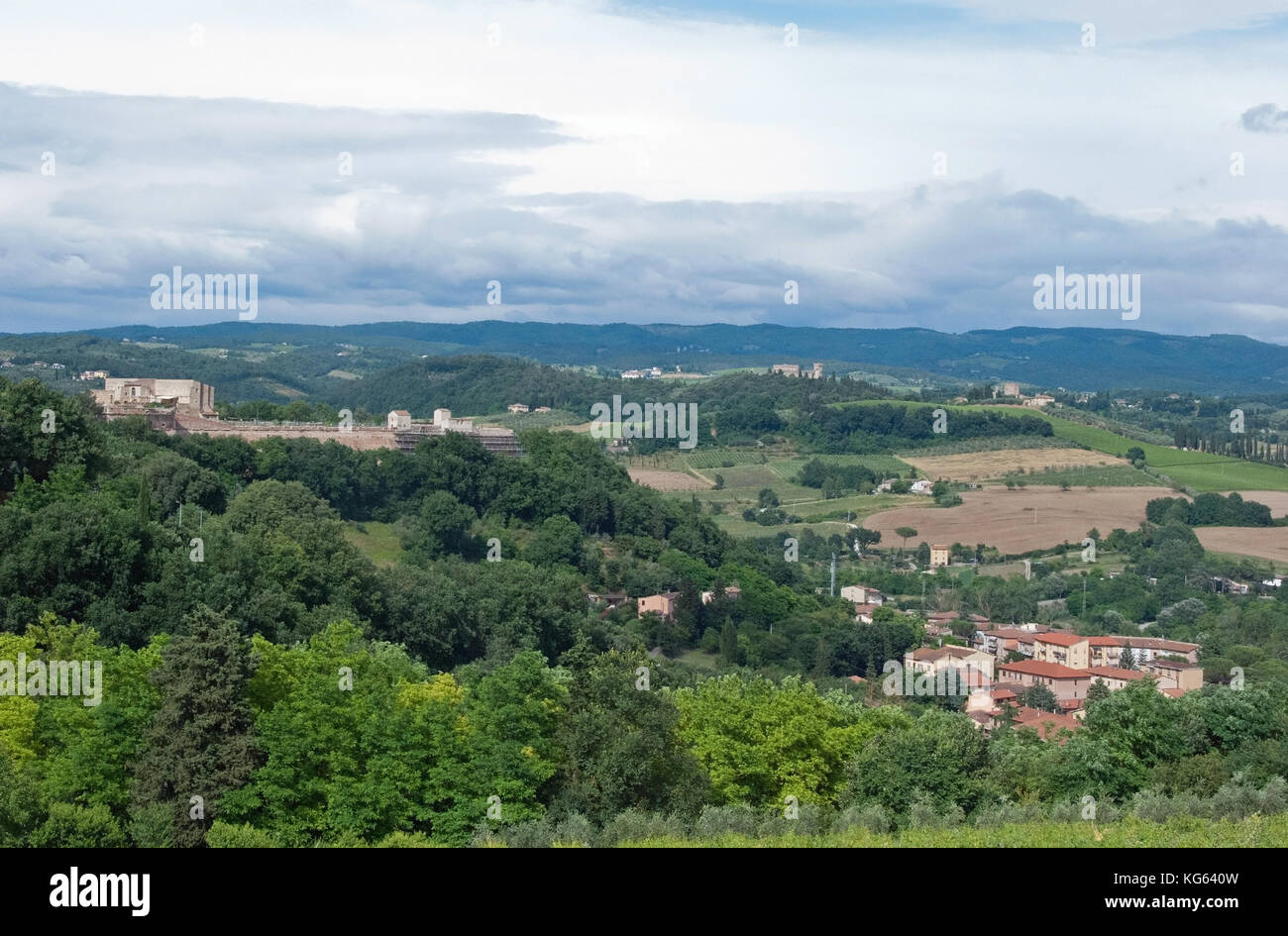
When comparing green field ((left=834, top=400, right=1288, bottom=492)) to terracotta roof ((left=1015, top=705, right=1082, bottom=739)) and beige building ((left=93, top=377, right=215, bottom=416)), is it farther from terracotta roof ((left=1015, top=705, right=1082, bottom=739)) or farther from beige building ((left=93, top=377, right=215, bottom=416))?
terracotta roof ((left=1015, top=705, right=1082, bottom=739))

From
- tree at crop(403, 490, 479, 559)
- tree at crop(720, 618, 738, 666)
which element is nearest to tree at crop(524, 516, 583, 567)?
tree at crop(403, 490, 479, 559)

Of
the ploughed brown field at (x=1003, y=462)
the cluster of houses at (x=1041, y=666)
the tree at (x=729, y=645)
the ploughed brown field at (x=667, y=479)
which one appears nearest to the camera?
the cluster of houses at (x=1041, y=666)

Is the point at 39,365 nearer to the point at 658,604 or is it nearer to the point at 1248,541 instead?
the point at 658,604

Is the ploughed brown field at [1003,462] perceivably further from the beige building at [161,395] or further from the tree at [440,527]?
the tree at [440,527]

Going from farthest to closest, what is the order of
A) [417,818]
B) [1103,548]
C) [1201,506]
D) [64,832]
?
[1201,506], [1103,548], [417,818], [64,832]

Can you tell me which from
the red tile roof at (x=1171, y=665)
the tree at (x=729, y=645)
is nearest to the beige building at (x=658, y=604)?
Result: the tree at (x=729, y=645)
